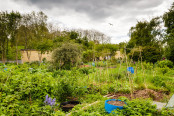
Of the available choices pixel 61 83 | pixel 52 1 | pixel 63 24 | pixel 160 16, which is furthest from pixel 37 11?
pixel 61 83

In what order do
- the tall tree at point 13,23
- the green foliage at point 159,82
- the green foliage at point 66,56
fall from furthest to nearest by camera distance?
the tall tree at point 13,23, the green foliage at point 66,56, the green foliage at point 159,82

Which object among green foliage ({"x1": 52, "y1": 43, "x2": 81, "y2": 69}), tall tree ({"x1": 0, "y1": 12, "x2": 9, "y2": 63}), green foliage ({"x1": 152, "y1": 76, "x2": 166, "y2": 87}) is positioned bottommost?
green foliage ({"x1": 152, "y1": 76, "x2": 166, "y2": 87})

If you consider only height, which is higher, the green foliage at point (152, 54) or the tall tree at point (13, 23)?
the tall tree at point (13, 23)

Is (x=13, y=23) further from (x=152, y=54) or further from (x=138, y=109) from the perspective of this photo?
(x=138, y=109)

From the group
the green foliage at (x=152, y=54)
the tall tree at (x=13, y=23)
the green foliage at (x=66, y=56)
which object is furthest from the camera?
the tall tree at (x=13, y=23)

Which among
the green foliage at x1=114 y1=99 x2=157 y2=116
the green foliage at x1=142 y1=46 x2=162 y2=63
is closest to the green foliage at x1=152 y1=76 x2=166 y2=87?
the green foliage at x1=114 y1=99 x2=157 y2=116

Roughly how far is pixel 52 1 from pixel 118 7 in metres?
3.03

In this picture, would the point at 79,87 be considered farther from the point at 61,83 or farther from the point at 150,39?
the point at 150,39

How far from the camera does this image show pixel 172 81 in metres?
4.99

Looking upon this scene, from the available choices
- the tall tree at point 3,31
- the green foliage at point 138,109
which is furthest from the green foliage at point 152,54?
the tall tree at point 3,31

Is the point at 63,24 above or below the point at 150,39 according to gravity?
above

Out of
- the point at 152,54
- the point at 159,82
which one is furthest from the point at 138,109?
the point at 152,54

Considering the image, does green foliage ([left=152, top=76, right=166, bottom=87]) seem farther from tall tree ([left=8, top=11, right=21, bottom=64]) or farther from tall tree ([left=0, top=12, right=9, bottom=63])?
tall tree ([left=0, top=12, right=9, bottom=63])

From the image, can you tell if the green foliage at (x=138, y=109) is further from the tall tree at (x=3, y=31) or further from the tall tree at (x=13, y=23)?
the tall tree at (x=3, y=31)
